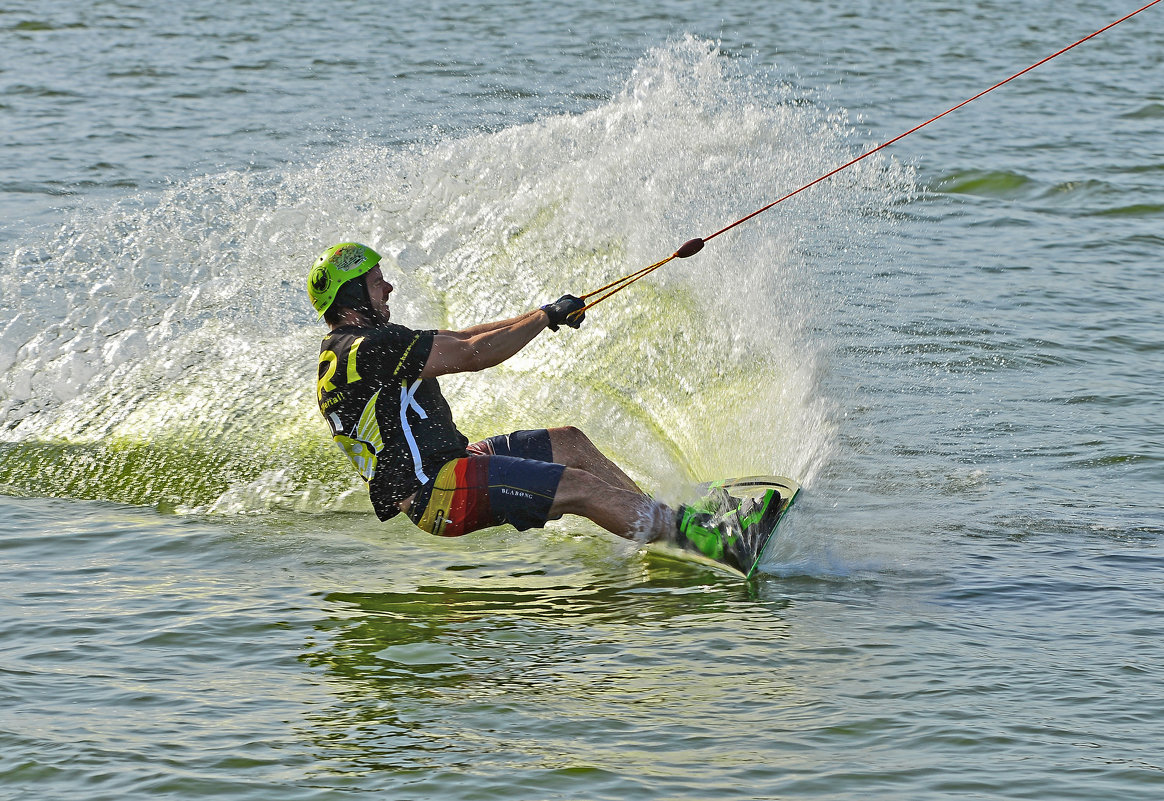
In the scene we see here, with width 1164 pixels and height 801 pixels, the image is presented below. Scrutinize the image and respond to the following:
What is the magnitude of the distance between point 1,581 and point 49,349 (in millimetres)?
3429

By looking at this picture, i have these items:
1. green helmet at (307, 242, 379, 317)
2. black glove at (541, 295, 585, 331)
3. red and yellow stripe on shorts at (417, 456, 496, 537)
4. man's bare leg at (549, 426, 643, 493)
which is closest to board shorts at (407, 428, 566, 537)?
red and yellow stripe on shorts at (417, 456, 496, 537)

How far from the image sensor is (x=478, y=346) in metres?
6.26

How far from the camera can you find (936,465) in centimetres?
838

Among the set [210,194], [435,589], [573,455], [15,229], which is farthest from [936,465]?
[15,229]

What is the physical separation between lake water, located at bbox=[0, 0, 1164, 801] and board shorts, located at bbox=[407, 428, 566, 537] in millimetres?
359

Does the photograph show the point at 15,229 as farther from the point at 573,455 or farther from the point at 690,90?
the point at 573,455

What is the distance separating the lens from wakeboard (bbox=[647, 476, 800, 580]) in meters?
6.41

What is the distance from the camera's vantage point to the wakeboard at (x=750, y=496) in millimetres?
6410

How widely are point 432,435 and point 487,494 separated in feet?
1.22

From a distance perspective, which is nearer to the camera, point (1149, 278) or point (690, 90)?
point (690, 90)

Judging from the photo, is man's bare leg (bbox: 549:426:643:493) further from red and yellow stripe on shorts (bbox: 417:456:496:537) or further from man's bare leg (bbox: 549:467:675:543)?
red and yellow stripe on shorts (bbox: 417:456:496:537)

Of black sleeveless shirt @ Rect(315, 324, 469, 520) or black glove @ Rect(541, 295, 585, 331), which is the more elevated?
black glove @ Rect(541, 295, 585, 331)

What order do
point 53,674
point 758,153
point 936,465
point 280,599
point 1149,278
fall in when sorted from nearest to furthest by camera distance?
point 53,674, point 280,599, point 936,465, point 758,153, point 1149,278

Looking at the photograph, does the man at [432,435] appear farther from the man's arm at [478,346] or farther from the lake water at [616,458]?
the lake water at [616,458]
